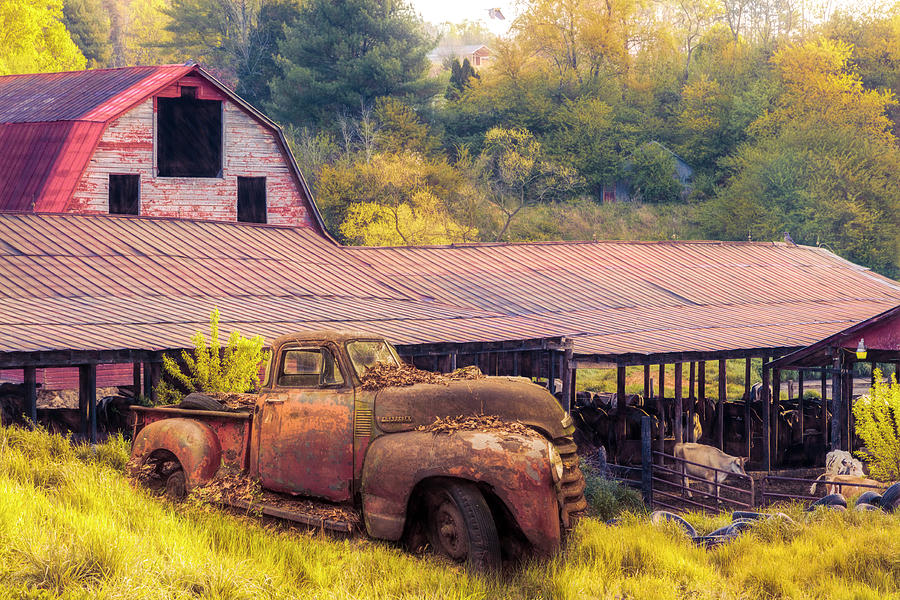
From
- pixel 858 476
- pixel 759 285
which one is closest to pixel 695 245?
pixel 759 285

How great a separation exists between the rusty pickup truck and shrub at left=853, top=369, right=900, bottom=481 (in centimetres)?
1022

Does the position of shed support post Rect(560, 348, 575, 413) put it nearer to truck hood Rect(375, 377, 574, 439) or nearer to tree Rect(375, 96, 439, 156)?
truck hood Rect(375, 377, 574, 439)

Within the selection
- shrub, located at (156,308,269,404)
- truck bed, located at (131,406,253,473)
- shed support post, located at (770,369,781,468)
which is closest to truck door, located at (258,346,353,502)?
truck bed, located at (131,406,253,473)

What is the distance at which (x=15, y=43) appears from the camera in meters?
71.8

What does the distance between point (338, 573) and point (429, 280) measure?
20.9 metres

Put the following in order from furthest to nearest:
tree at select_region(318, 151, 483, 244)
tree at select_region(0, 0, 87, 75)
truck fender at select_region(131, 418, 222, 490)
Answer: tree at select_region(0, 0, 87, 75), tree at select_region(318, 151, 483, 244), truck fender at select_region(131, 418, 222, 490)

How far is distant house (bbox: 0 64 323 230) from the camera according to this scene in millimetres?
33938

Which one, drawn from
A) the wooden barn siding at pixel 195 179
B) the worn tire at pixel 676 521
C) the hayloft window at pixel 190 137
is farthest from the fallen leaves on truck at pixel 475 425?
the hayloft window at pixel 190 137

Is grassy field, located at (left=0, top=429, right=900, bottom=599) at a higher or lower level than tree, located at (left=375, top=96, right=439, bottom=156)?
lower

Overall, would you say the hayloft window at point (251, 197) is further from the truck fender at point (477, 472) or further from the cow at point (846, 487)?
the truck fender at point (477, 472)

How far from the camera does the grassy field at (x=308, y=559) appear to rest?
30.8 feet

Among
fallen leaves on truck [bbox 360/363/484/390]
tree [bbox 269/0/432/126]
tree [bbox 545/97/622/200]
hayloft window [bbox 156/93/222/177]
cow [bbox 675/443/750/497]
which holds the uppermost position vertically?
tree [bbox 269/0/432/126]

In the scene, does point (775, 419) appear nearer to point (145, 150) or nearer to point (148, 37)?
point (145, 150)

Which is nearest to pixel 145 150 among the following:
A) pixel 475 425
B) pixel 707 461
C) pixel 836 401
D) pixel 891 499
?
pixel 707 461
